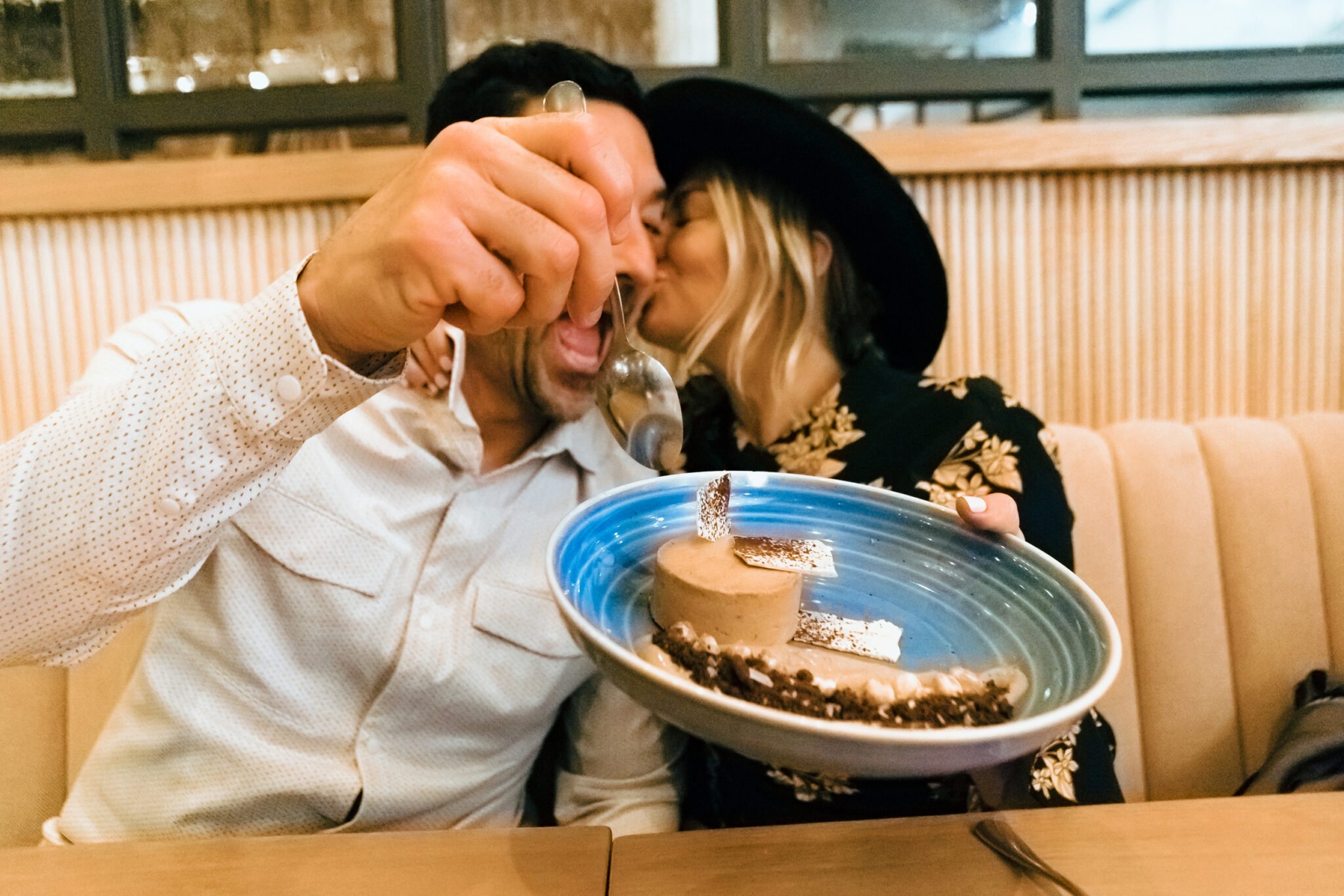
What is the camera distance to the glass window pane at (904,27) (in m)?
1.93

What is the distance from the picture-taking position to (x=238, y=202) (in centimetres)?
175

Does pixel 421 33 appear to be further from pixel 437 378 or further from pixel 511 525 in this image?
pixel 511 525

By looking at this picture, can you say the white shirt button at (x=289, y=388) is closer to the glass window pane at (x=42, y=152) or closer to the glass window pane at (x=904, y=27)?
the glass window pane at (x=904, y=27)

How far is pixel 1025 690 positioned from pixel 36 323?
85.0 inches

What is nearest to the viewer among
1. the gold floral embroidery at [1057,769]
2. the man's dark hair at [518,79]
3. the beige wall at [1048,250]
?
the gold floral embroidery at [1057,769]

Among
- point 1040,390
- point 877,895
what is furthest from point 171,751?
point 1040,390

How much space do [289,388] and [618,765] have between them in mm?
786

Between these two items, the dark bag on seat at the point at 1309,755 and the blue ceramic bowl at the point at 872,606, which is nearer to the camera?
the blue ceramic bowl at the point at 872,606

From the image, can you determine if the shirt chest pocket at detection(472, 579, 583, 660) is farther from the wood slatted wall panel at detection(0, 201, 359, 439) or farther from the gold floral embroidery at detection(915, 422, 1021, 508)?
the wood slatted wall panel at detection(0, 201, 359, 439)

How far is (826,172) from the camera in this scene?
4.48ft

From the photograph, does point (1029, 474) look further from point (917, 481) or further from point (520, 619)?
point (520, 619)

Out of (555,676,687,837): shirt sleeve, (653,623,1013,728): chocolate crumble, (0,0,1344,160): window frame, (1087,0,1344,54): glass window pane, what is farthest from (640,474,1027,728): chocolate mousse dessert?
(1087,0,1344,54): glass window pane

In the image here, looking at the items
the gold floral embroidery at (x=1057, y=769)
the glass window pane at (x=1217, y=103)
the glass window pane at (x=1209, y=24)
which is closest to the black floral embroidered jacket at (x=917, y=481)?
the gold floral embroidery at (x=1057, y=769)

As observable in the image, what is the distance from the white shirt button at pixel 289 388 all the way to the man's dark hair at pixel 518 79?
0.79 metres
